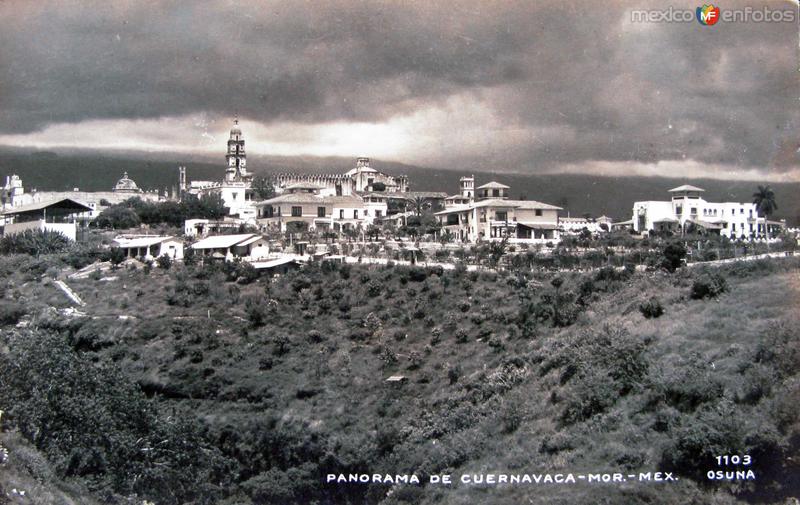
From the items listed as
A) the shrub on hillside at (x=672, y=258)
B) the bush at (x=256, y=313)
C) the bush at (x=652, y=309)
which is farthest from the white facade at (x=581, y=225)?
the bush at (x=652, y=309)

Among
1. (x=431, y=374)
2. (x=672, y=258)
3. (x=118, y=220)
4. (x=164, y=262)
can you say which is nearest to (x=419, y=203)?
(x=118, y=220)

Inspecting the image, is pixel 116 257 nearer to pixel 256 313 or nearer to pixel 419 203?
pixel 256 313

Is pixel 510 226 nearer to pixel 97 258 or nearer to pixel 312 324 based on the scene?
pixel 312 324

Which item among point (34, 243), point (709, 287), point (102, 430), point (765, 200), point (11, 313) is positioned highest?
point (765, 200)

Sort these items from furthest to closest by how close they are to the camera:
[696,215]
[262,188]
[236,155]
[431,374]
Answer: [236,155] < [262,188] < [696,215] < [431,374]

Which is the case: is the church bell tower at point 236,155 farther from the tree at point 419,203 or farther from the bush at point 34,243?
the bush at point 34,243

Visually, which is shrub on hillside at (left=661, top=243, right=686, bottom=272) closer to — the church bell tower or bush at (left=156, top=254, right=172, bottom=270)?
bush at (left=156, top=254, right=172, bottom=270)
